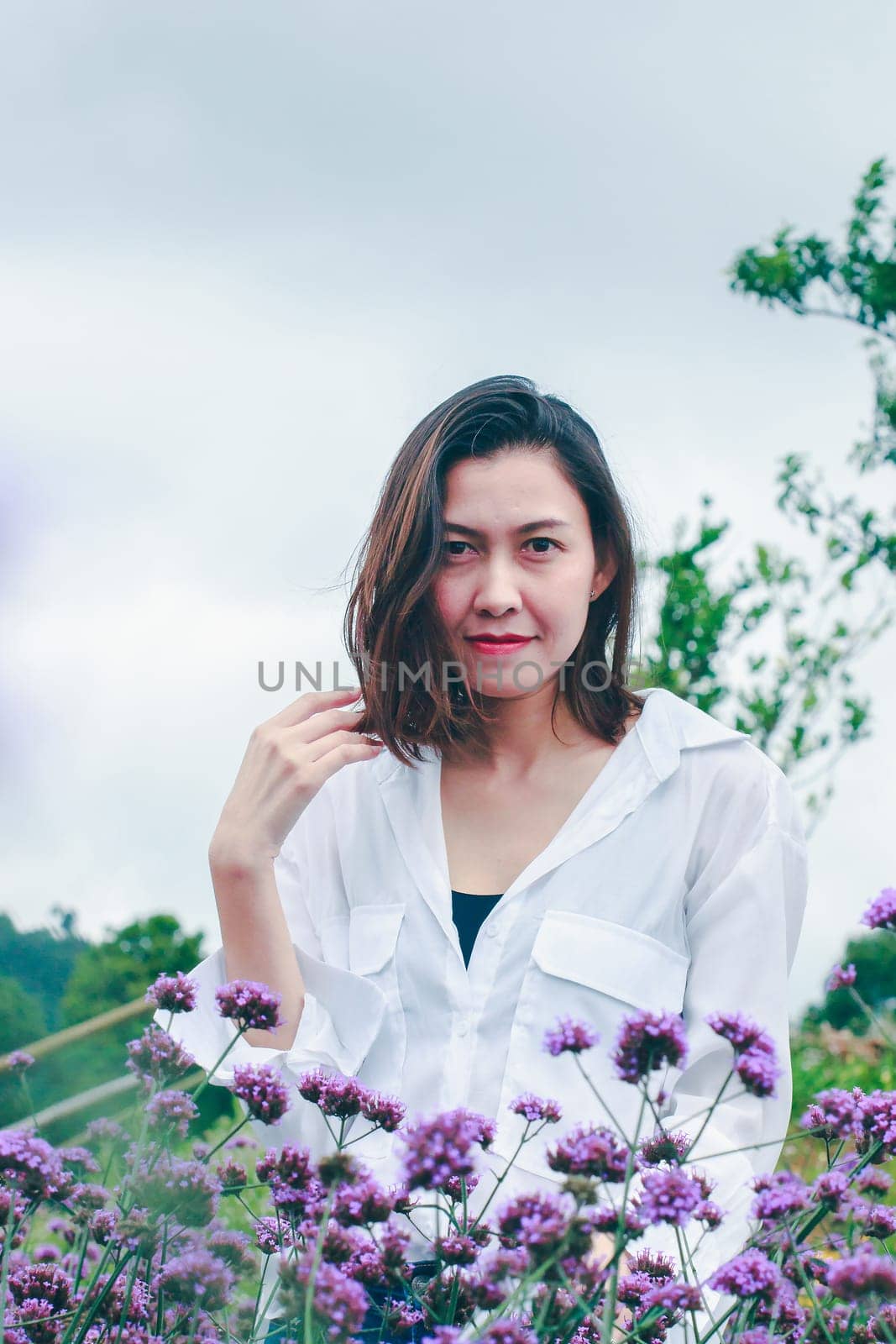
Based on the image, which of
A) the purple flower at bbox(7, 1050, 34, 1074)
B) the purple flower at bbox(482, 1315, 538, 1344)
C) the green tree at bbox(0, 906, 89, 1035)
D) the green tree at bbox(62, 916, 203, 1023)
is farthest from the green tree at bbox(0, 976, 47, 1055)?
the purple flower at bbox(482, 1315, 538, 1344)

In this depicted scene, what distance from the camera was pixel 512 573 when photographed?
2.08 metres

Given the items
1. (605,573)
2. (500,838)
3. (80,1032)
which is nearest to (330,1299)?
(500,838)

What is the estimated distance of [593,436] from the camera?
246 cm

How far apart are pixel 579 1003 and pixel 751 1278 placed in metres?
0.97

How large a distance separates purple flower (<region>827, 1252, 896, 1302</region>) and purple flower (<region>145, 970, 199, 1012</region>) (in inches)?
29.8

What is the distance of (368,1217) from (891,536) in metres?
4.83

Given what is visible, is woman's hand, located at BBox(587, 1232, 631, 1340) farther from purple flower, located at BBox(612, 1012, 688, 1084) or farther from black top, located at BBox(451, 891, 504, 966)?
black top, located at BBox(451, 891, 504, 966)

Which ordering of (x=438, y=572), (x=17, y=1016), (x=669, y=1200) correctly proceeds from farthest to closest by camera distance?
(x=17, y=1016) → (x=438, y=572) → (x=669, y=1200)

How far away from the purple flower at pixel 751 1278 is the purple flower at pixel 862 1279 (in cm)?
16

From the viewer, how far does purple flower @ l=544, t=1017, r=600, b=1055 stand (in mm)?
1134

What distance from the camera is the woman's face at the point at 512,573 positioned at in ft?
6.84

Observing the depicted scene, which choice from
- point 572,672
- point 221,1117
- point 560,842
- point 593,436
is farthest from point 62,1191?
point 221,1117

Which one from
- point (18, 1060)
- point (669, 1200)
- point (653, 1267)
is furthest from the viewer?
point (18, 1060)

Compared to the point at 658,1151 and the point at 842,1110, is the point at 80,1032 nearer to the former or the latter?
the point at 658,1151
